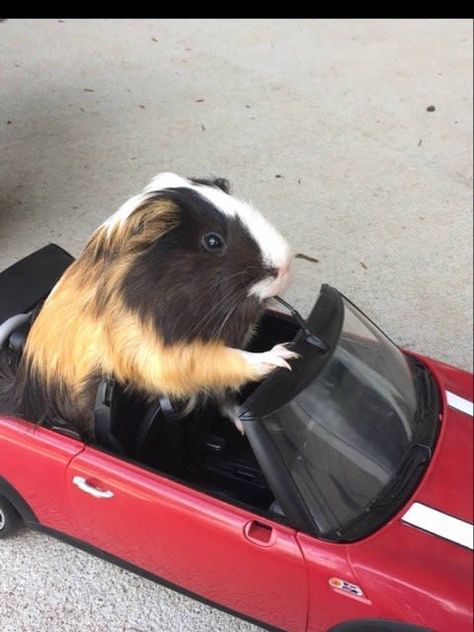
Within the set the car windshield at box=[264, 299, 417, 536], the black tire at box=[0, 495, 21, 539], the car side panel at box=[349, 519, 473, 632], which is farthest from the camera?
the black tire at box=[0, 495, 21, 539]

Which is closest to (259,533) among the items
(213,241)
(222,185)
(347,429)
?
(347,429)

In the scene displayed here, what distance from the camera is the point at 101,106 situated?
2143 mm

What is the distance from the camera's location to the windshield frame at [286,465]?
1.19 m

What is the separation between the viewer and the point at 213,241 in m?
1.16

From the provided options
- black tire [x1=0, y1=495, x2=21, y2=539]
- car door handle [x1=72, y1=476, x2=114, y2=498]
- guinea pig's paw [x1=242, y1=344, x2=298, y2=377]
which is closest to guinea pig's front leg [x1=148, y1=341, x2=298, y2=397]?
guinea pig's paw [x1=242, y1=344, x2=298, y2=377]

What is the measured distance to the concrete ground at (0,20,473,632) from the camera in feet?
5.08

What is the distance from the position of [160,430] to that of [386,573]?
0.52 metres

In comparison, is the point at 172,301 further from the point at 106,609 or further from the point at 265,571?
the point at 106,609

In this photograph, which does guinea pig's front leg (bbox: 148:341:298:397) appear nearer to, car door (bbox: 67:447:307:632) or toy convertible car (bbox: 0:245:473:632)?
toy convertible car (bbox: 0:245:473:632)

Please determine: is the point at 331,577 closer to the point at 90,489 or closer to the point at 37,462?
the point at 90,489

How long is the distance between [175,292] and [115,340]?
15 centimetres

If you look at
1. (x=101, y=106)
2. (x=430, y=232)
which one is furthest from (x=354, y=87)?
(x=101, y=106)

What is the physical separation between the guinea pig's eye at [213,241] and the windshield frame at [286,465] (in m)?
0.25

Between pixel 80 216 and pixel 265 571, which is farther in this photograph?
pixel 80 216
